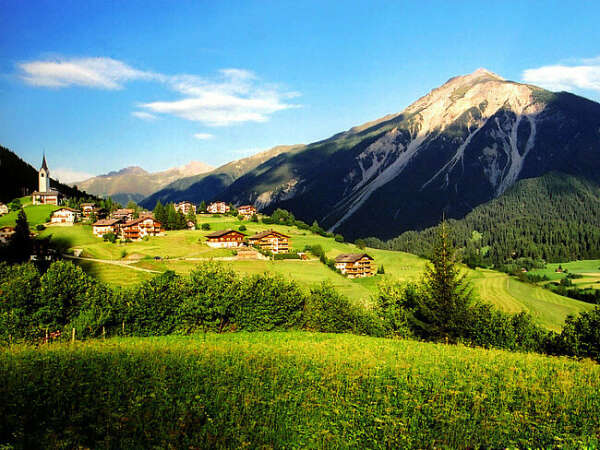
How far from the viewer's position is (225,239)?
132 m

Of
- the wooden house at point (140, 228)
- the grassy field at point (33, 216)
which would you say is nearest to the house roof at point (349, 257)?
the wooden house at point (140, 228)

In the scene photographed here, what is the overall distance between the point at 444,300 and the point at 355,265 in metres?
88.6

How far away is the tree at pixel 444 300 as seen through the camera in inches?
1656

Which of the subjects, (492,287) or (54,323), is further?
(492,287)

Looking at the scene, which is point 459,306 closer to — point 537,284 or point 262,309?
point 262,309

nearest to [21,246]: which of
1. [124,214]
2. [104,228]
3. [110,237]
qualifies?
[110,237]

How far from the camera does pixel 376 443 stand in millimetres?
14695

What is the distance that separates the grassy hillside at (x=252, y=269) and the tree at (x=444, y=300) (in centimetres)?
3664

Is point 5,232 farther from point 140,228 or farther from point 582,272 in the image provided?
A: point 582,272

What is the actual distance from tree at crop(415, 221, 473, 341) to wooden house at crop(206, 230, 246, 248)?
90295mm

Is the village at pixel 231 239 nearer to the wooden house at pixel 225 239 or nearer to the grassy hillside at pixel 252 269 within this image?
the wooden house at pixel 225 239

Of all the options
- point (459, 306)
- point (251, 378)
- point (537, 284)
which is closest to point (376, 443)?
point (251, 378)

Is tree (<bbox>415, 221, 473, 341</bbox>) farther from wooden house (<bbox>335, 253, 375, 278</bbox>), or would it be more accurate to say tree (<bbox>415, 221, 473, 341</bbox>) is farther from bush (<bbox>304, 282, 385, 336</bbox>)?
wooden house (<bbox>335, 253, 375, 278</bbox>)

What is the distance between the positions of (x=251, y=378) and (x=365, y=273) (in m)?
115
